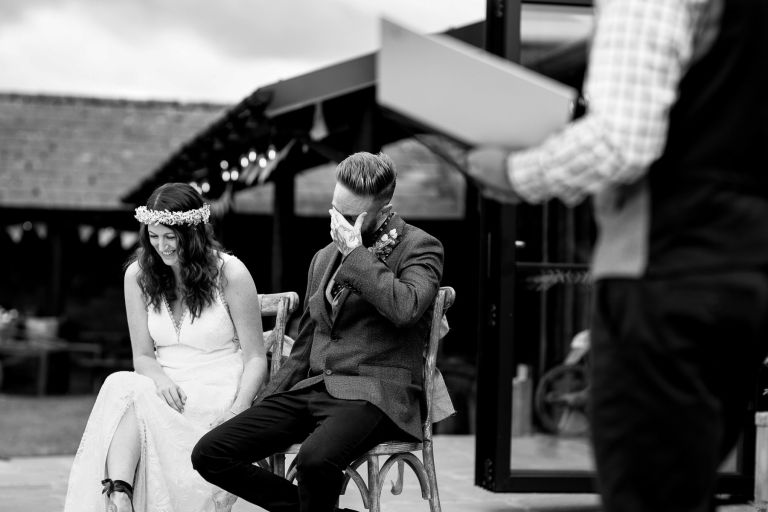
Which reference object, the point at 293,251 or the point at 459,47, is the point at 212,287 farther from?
the point at 293,251

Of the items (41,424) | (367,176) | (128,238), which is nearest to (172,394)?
(367,176)

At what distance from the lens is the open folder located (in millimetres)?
1870

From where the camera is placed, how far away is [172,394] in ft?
12.9

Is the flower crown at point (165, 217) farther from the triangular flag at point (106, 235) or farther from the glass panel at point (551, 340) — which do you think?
the triangular flag at point (106, 235)

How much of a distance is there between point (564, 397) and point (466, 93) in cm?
535

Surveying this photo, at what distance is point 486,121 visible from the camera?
1.91 meters

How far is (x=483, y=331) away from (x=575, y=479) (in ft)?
2.63

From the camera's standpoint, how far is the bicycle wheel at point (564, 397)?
671 cm

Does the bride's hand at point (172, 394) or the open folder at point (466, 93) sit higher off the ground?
the open folder at point (466, 93)

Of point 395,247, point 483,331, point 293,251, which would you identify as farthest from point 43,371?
point 395,247

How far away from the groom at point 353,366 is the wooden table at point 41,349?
13.9 m

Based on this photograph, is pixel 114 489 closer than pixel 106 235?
Yes

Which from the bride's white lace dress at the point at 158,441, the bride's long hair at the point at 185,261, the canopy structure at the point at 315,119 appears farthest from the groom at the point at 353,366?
the canopy structure at the point at 315,119

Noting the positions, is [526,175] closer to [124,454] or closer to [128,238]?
[124,454]
